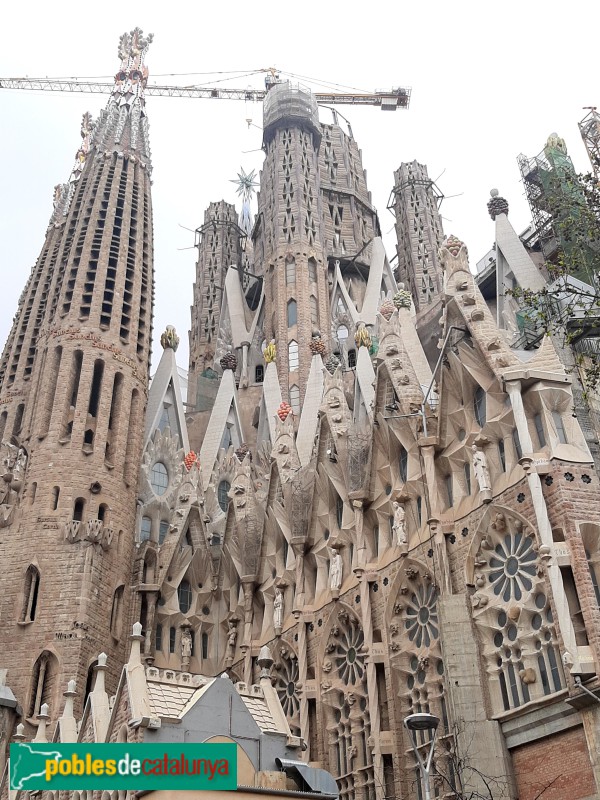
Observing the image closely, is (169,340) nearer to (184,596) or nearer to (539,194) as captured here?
(184,596)

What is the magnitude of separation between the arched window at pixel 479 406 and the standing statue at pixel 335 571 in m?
5.90

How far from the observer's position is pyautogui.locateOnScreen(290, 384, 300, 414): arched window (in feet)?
124

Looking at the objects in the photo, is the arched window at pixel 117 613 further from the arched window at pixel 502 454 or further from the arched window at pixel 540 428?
the arched window at pixel 540 428

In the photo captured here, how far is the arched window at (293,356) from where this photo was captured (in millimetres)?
39781

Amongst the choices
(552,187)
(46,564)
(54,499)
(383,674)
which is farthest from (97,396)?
(552,187)

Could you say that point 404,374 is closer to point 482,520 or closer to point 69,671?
point 482,520

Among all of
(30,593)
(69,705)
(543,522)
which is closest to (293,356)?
(30,593)

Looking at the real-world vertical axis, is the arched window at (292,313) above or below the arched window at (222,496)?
above

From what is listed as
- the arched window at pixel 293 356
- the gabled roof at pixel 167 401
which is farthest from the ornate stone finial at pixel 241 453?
the arched window at pixel 293 356

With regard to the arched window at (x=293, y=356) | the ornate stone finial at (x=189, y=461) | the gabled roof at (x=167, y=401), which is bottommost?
the ornate stone finial at (x=189, y=461)

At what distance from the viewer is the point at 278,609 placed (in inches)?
1021

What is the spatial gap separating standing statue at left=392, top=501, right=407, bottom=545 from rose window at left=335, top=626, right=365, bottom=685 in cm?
281

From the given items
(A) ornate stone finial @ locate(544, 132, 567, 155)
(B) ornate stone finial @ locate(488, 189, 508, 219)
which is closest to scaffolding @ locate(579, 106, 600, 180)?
(A) ornate stone finial @ locate(544, 132, 567, 155)

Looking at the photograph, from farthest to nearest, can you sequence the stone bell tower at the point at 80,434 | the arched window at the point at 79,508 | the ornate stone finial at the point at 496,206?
the ornate stone finial at the point at 496,206
the arched window at the point at 79,508
the stone bell tower at the point at 80,434
